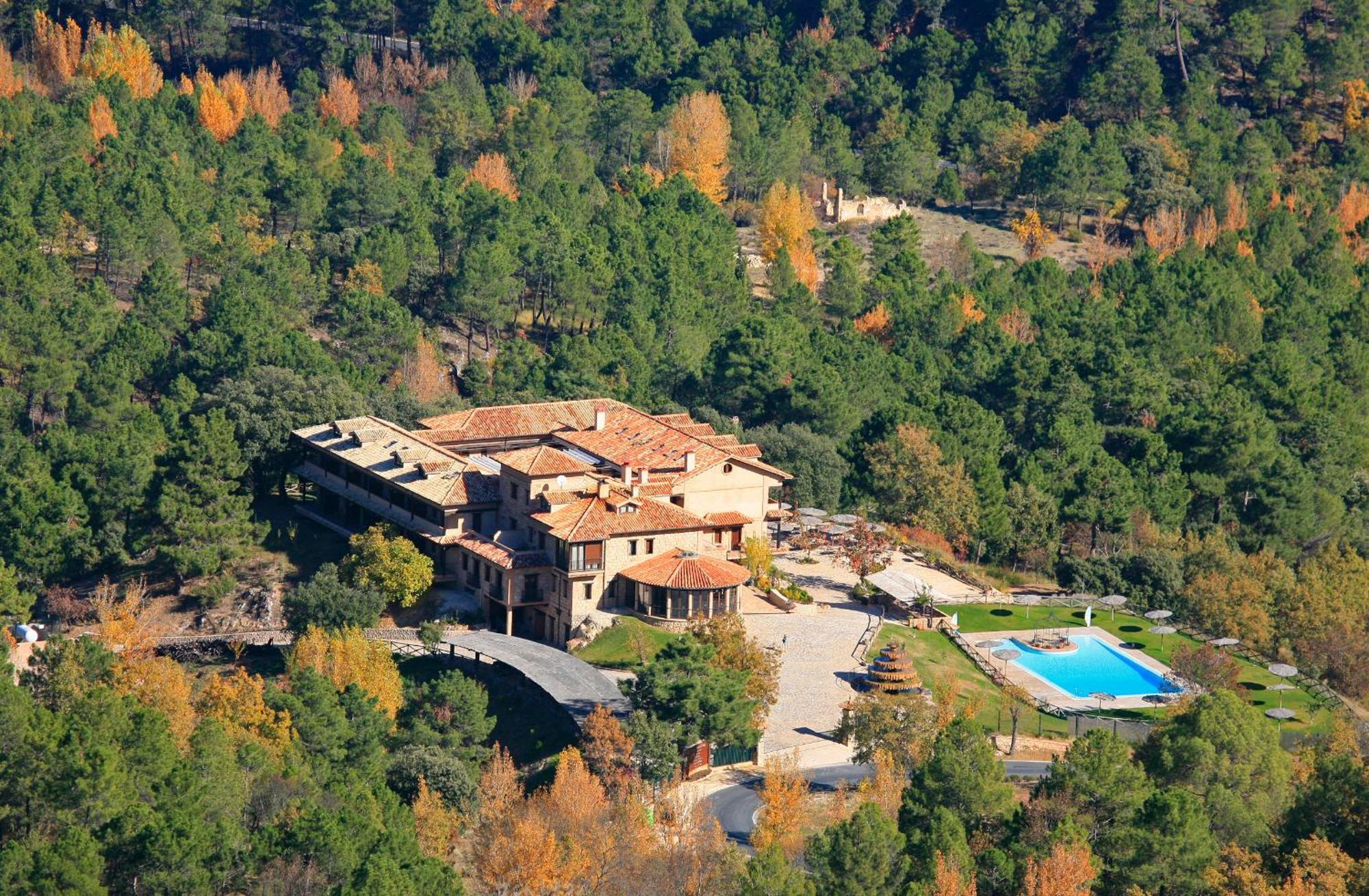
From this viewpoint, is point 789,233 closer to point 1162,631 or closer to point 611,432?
point 611,432

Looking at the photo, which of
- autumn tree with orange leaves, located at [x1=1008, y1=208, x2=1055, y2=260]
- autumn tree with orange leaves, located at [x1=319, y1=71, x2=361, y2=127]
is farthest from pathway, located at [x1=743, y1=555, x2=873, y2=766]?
autumn tree with orange leaves, located at [x1=319, y1=71, x2=361, y2=127]

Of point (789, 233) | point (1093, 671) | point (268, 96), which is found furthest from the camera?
point (268, 96)

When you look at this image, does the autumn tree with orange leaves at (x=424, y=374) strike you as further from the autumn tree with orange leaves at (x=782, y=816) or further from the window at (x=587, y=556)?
the autumn tree with orange leaves at (x=782, y=816)

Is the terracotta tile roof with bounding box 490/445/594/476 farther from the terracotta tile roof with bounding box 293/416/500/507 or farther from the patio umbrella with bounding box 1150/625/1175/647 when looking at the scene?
the patio umbrella with bounding box 1150/625/1175/647

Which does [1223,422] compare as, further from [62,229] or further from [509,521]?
[62,229]

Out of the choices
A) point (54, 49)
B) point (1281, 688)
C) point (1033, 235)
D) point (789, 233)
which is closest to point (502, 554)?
point (1281, 688)

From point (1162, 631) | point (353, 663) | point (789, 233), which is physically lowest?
point (1162, 631)
